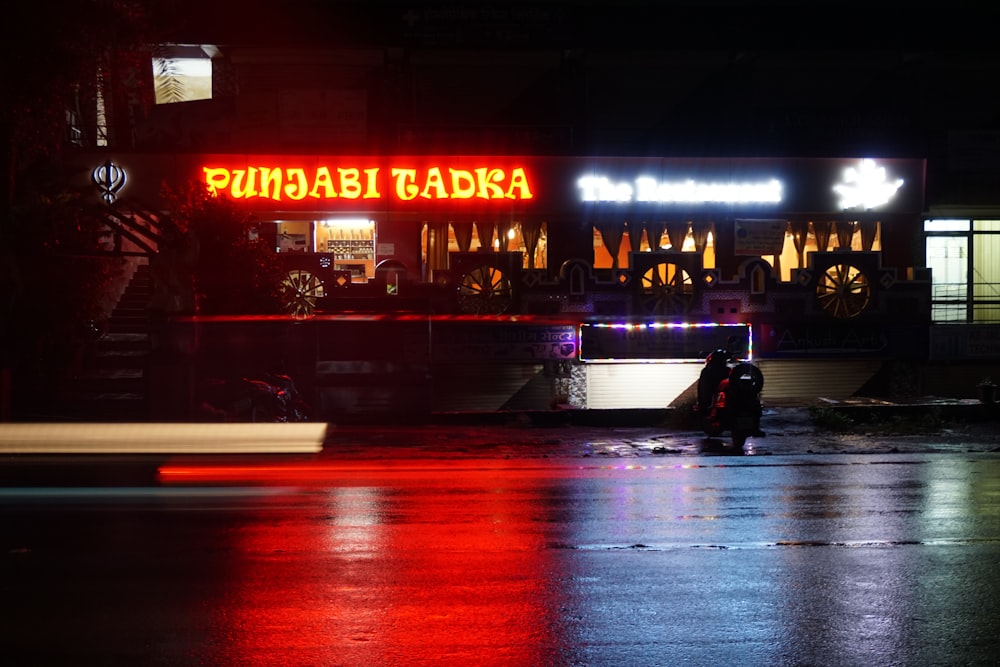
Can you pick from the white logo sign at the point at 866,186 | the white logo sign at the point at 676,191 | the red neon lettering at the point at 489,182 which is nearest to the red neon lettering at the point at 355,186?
the red neon lettering at the point at 489,182

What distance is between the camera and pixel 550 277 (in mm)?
A: 21469

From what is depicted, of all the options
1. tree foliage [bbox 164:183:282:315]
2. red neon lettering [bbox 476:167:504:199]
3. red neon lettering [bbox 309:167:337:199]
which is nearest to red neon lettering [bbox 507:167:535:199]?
red neon lettering [bbox 476:167:504:199]

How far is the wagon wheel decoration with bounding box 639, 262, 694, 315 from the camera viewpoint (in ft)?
64.4

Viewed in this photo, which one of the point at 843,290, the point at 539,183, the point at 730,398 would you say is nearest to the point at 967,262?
the point at 843,290

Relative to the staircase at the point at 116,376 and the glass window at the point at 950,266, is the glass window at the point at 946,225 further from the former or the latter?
the staircase at the point at 116,376

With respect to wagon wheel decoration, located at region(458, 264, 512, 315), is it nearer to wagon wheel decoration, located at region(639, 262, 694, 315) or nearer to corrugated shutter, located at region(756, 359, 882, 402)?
wagon wheel decoration, located at region(639, 262, 694, 315)

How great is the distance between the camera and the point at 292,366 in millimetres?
17172

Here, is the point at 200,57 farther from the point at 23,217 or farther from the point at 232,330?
the point at 232,330

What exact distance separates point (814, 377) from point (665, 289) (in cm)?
392

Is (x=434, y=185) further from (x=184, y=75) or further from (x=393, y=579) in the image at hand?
(x=393, y=579)

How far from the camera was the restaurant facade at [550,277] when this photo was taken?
56.9 ft

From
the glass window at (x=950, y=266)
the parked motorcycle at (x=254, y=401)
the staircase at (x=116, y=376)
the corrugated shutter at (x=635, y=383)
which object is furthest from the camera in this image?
the glass window at (x=950, y=266)

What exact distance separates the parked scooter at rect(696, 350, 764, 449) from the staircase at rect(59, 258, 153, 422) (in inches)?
400

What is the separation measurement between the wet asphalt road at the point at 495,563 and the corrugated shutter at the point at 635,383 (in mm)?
6591
